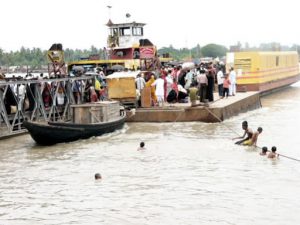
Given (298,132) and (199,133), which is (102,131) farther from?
(298,132)

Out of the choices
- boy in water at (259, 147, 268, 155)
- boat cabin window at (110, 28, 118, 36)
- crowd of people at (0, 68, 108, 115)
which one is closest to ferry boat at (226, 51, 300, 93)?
crowd of people at (0, 68, 108, 115)

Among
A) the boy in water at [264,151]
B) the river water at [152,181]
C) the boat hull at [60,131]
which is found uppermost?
the boat hull at [60,131]

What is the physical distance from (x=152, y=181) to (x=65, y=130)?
16.8ft

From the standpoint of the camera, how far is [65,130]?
54.2 ft

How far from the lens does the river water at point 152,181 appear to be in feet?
32.1

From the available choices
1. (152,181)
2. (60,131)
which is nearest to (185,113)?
(60,131)

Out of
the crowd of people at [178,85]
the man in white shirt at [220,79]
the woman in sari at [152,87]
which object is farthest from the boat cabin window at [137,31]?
the woman in sari at [152,87]

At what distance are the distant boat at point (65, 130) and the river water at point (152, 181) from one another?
221 mm

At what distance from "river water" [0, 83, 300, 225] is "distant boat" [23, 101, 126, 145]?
221mm

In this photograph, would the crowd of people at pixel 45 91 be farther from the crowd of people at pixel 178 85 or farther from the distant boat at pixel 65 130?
the distant boat at pixel 65 130

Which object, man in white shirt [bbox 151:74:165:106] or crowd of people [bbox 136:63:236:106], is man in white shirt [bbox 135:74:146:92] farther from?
man in white shirt [bbox 151:74:165:106]

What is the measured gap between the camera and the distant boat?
629 inches

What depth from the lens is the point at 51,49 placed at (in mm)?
23266

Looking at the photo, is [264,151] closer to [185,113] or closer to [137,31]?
[185,113]
